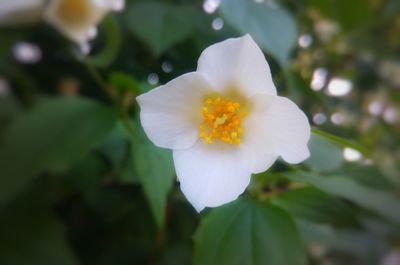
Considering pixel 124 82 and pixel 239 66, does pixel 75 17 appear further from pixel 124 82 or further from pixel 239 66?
pixel 239 66

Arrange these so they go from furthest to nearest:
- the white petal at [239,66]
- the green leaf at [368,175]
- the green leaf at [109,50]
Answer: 1. the green leaf at [368,175]
2. the green leaf at [109,50]
3. the white petal at [239,66]

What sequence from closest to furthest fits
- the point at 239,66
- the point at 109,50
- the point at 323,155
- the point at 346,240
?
the point at 239,66
the point at 323,155
the point at 109,50
the point at 346,240

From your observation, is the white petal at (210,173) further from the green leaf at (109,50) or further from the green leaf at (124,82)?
A: the green leaf at (109,50)

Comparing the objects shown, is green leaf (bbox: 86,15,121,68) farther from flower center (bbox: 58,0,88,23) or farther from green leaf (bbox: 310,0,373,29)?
green leaf (bbox: 310,0,373,29)

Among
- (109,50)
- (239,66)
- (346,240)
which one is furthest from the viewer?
(346,240)

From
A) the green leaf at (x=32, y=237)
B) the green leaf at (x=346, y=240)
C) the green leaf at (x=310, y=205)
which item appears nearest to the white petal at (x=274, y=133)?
the green leaf at (x=310, y=205)

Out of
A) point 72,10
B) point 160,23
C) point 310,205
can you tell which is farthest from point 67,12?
point 310,205

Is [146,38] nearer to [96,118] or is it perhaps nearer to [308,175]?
[96,118]
